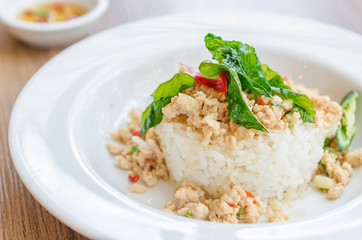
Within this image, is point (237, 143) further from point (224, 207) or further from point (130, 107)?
point (130, 107)

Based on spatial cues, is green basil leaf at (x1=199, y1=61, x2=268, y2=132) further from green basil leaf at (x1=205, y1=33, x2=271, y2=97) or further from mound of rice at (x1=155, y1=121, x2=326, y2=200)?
mound of rice at (x1=155, y1=121, x2=326, y2=200)

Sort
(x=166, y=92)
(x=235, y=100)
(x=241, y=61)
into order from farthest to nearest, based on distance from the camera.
Answer: 1. (x=166, y=92)
2. (x=241, y=61)
3. (x=235, y=100)

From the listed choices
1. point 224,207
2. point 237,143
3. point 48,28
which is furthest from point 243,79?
point 48,28

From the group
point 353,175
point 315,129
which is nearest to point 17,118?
point 315,129

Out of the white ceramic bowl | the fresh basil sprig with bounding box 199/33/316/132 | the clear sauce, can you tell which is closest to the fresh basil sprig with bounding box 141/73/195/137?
the fresh basil sprig with bounding box 199/33/316/132

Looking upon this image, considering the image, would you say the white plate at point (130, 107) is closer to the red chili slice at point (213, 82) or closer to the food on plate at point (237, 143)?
the food on plate at point (237, 143)

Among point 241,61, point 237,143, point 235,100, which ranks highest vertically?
point 241,61

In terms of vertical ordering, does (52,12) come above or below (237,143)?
below
